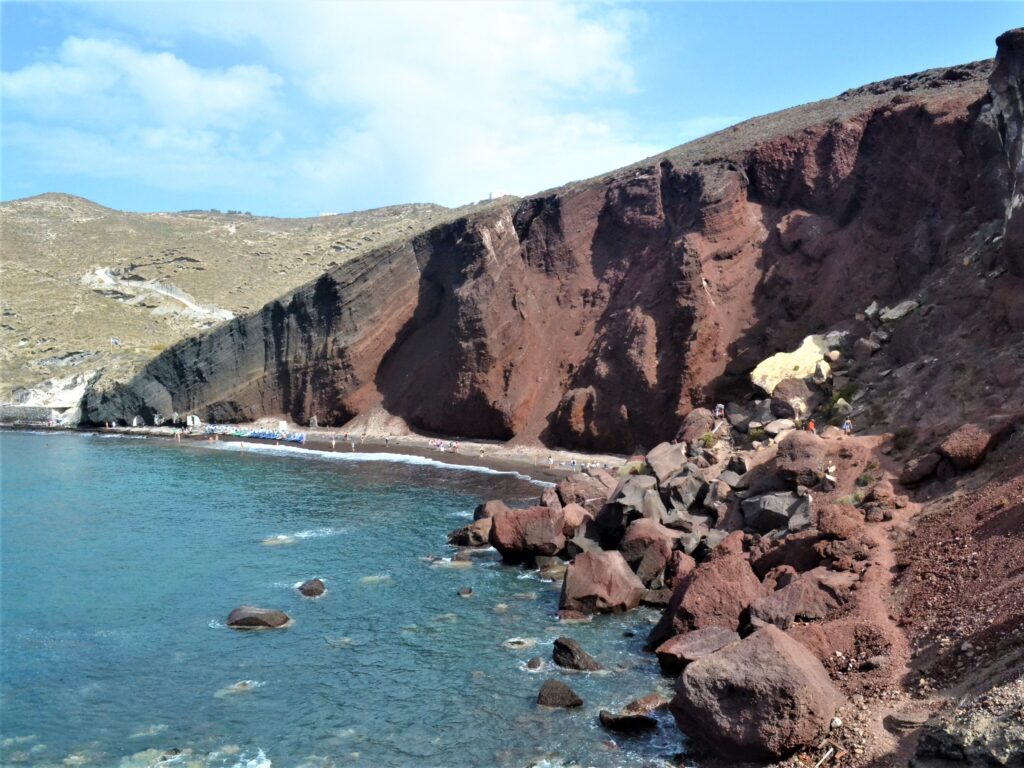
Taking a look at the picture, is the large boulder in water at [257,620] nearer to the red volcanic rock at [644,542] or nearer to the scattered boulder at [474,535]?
the scattered boulder at [474,535]

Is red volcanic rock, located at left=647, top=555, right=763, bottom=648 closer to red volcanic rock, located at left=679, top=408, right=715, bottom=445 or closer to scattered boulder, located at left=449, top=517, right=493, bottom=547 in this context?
scattered boulder, located at left=449, top=517, right=493, bottom=547

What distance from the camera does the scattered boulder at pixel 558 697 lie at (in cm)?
1923

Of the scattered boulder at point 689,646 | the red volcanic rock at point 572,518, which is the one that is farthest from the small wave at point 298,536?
the scattered boulder at point 689,646

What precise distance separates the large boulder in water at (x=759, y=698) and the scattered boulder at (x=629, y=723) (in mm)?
1526

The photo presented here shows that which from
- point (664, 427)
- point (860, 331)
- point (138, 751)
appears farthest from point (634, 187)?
point (138, 751)

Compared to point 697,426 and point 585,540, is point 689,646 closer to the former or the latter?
point 585,540

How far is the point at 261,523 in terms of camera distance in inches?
1612

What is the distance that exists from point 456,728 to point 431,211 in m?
147

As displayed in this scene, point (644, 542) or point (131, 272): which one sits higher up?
point (131, 272)

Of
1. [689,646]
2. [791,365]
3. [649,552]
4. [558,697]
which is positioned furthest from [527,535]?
[791,365]

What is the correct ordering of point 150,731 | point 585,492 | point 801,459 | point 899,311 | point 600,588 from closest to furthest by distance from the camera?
1. point 150,731
2. point 600,588
3. point 801,459
4. point 585,492
5. point 899,311

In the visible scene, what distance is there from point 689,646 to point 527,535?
12.3 meters

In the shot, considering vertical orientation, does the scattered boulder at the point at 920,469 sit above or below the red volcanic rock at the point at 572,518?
above

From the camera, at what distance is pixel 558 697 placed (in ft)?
63.4
